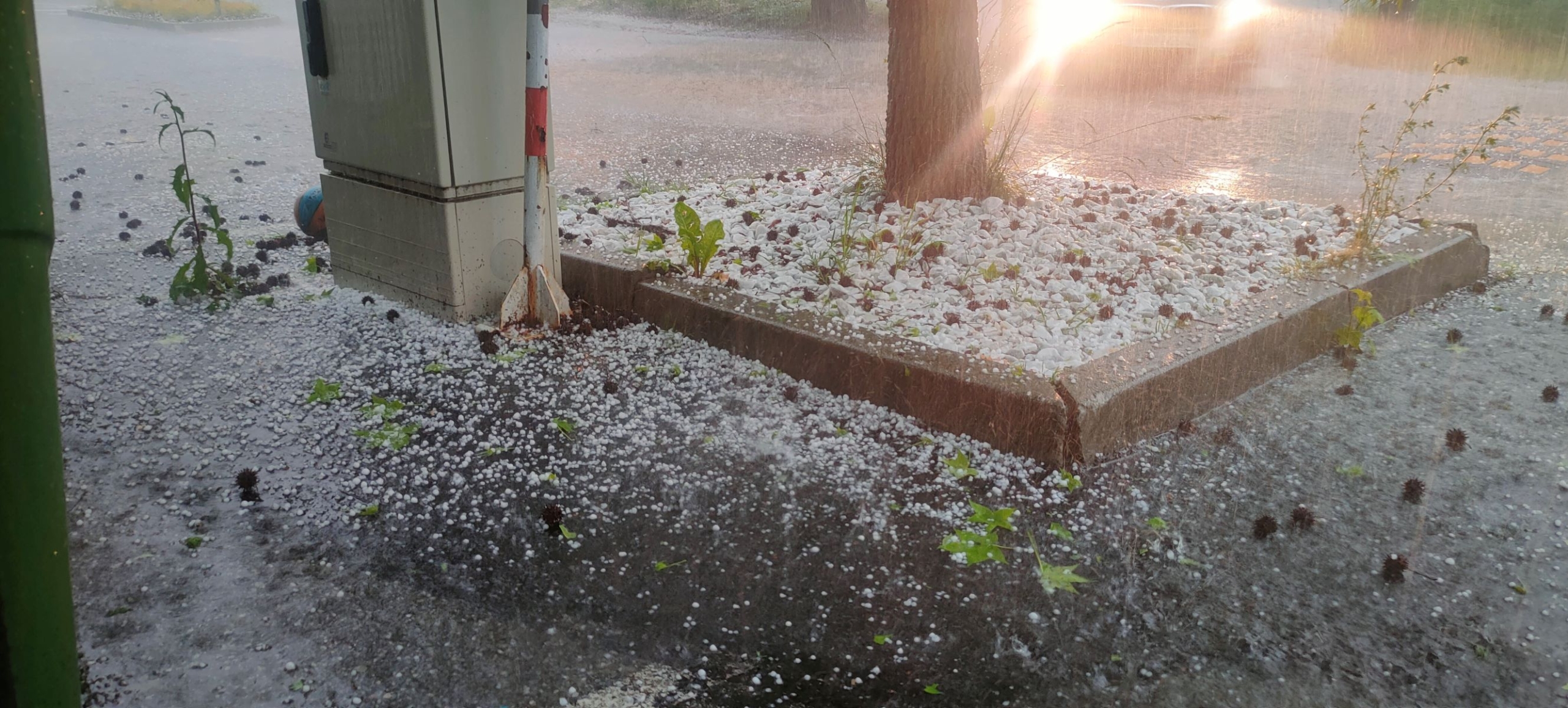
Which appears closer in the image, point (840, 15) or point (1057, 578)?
point (1057, 578)

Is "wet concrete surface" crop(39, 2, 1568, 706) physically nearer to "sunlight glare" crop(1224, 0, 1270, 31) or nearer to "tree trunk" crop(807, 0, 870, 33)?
"sunlight glare" crop(1224, 0, 1270, 31)

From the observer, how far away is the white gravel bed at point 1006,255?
13.1ft

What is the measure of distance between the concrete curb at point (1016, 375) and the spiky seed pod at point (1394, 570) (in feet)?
2.92

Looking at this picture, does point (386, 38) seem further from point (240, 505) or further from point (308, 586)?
point (308, 586)

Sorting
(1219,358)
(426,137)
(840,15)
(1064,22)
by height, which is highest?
(840,15)

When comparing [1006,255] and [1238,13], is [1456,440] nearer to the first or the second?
[1006,255]

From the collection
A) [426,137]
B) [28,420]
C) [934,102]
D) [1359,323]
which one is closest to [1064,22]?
[934,102]

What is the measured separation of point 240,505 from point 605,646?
4.53 feet

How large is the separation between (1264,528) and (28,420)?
3026 mm

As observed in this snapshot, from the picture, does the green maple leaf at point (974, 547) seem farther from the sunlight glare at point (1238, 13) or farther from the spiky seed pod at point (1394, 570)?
the sunlight glare at point (1238, 13)

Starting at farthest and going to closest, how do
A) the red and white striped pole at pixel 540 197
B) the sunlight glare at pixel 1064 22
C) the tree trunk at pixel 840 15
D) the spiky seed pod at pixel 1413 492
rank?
1. the tree trunk at pixel 840 15
2. the sunlight glare at pixel 1064 22
3. the red and white striped pole at pixel 540 197
4. the spiky seed pod at pixel 1413 492

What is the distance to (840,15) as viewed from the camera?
17.2 m

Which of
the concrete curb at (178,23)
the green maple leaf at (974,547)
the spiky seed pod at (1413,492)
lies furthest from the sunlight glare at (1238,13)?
the concrete curb at (178,23)

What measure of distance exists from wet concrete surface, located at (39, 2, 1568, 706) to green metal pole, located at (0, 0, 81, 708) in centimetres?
164
